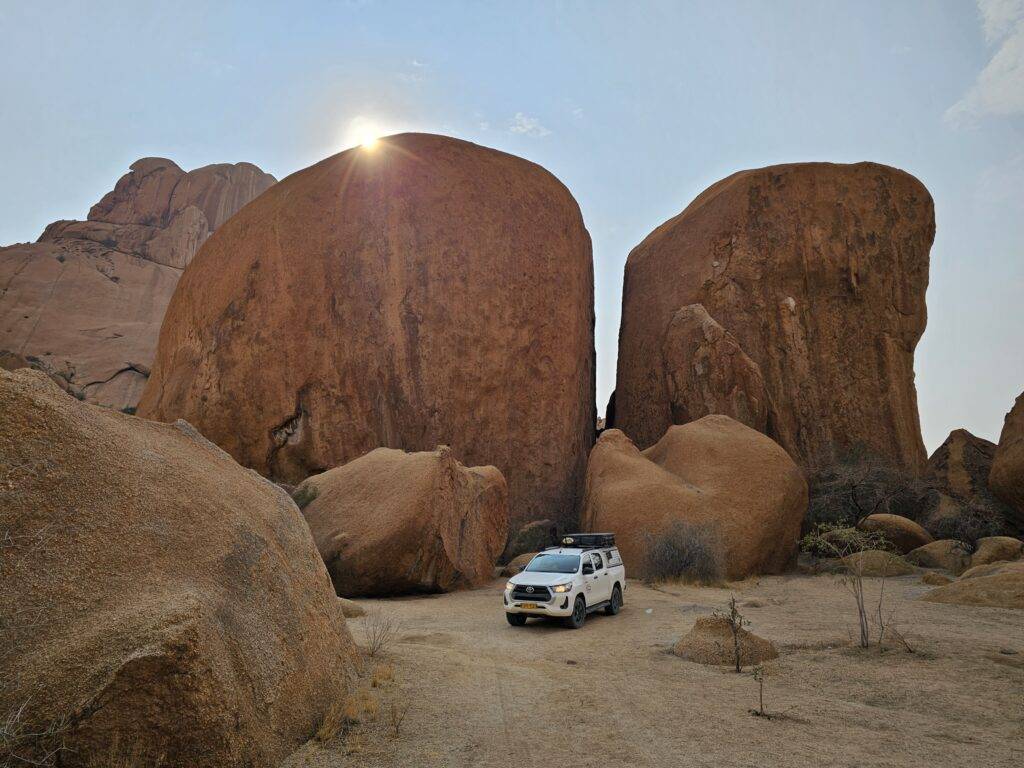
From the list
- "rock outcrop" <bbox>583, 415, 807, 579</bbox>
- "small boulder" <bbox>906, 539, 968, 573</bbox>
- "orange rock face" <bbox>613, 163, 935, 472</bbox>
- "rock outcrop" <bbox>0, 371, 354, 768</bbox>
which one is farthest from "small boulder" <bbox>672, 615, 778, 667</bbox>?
"orange rock face" <bbox>613, 163, 935, 472</bbox>

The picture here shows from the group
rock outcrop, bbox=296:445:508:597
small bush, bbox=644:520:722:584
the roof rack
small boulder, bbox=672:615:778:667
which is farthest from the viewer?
small bush, bbox=644:520:722:584

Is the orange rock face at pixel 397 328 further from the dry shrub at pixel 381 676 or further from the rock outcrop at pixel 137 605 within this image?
the rock outcrop at pixel 137 605

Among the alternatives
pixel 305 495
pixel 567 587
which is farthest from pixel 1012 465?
pixel 305 495

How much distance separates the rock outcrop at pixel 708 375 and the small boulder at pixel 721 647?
1738cm

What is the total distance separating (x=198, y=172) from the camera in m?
72.3

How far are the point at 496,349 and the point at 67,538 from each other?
76.8ft

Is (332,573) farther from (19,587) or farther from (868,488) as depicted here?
(868,488)

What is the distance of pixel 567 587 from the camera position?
37.7 feet

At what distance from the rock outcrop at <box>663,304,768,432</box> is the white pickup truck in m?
14.3

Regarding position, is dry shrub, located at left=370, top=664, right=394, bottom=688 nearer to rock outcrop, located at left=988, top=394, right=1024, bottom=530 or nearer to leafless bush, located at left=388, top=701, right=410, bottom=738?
leafless bush, located at left=388, top=701, right=410, bottom=738

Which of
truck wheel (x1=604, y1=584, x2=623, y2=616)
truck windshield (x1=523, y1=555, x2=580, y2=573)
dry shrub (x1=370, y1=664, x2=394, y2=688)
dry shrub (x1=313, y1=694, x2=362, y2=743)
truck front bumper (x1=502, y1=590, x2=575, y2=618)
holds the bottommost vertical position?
truck wheel (x1=604, y1=584, x2=623, y2=616)

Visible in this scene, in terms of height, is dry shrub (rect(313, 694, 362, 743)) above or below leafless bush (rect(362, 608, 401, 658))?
above

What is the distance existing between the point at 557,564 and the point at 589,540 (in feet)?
8.61

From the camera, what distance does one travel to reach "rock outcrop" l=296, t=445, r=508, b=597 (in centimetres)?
1477
